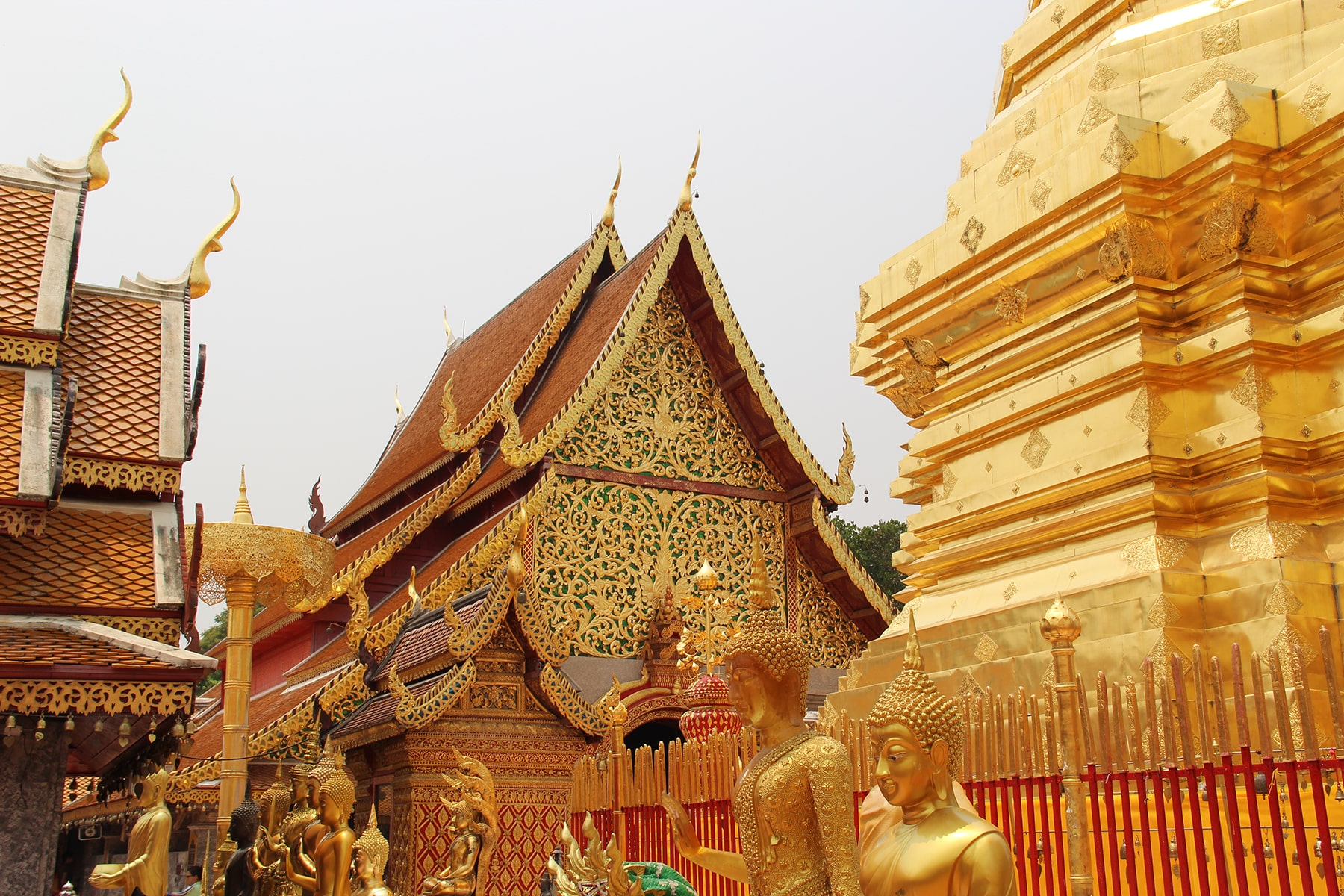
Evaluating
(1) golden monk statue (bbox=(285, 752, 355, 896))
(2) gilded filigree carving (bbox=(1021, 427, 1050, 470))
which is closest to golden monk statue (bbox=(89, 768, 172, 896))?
(1) golden monk statue (bbox=(285, 752, 355, 896))

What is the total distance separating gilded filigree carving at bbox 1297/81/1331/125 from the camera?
3949mm

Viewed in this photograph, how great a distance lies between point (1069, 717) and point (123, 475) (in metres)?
4.47

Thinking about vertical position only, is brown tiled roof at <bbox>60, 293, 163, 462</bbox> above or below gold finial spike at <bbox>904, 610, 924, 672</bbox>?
above

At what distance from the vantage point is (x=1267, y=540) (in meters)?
3.77

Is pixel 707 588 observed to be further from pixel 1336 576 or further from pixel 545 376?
pixel 545 376

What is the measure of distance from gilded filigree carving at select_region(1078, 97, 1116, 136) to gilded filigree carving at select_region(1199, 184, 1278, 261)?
54 cm

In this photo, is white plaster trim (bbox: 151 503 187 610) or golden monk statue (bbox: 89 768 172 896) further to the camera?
white plaster trim (bbox: 151 503 187 610)

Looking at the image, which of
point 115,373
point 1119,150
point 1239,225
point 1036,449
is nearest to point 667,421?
point 115,373

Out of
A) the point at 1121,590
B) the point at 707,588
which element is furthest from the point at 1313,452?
the point at 707,588

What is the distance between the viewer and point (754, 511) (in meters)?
10.0

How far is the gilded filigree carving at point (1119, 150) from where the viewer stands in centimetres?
414

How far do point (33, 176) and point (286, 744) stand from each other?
11.2 feet

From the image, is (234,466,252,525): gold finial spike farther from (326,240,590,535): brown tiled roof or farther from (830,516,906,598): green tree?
(830,516,906,598): green tree

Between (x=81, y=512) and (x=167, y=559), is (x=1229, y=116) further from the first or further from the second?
(x=81, y=512)
